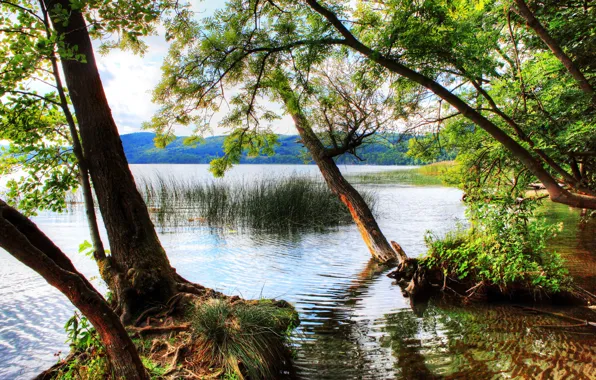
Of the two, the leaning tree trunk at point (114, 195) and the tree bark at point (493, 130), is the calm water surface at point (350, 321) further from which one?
the tree bark at point (493, 130)

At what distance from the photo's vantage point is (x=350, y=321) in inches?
189

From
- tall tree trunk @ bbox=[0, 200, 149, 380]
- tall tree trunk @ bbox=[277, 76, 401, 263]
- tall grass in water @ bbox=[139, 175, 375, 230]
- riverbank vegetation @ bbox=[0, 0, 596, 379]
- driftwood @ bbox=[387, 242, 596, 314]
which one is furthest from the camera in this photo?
tall grass in water @ bbox=[139, 175, 375, 230]

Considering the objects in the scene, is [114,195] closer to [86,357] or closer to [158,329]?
[158,329]

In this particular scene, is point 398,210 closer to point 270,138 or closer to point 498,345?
point 270,138

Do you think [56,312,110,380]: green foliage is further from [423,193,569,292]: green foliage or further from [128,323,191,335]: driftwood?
→ [423,193,569,292]: green foliage

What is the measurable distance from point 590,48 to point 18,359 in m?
6.91

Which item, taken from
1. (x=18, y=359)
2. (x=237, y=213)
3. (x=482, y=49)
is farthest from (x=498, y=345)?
(x=237, y=213)

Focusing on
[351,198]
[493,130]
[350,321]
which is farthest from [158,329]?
[351,198]

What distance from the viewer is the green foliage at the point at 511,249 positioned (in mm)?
4895

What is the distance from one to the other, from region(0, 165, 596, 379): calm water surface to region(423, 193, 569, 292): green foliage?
47 centimetres

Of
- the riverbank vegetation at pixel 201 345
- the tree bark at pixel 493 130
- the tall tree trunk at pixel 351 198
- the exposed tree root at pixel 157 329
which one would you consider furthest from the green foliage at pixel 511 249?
the exposed tree root at pixel 157 329

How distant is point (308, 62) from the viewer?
488cm

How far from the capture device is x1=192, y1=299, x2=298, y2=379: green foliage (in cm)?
312

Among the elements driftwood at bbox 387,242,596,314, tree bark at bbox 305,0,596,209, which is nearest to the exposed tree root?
driftwood at bbox 387,242,596,314
